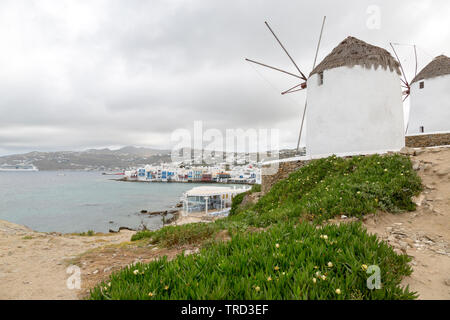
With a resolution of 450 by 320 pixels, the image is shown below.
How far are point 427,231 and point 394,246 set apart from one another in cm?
146

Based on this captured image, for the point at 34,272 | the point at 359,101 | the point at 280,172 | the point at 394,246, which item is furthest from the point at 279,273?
the point at 359,101

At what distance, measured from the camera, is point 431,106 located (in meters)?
18.5

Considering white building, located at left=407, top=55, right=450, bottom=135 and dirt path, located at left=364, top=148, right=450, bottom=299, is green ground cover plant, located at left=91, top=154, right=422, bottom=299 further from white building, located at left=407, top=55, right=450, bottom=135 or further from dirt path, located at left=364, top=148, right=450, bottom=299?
white building, located at left=407, top=55, right=450, bottom=135

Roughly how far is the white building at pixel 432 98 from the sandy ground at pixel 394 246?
15895mm

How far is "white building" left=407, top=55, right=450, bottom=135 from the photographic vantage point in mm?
17781

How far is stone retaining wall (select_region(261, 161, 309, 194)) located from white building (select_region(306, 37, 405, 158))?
932mm

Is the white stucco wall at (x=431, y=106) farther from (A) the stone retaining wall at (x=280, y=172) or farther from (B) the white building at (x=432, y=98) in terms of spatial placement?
(A) the stone retaining wall at (x=280, y=172)

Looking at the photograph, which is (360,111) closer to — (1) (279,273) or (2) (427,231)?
(2) (427,231)

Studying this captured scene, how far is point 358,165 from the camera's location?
8195 millimetres

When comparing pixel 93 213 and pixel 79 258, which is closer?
pixel 79 258

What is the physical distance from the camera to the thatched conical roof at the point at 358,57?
37.6ft
